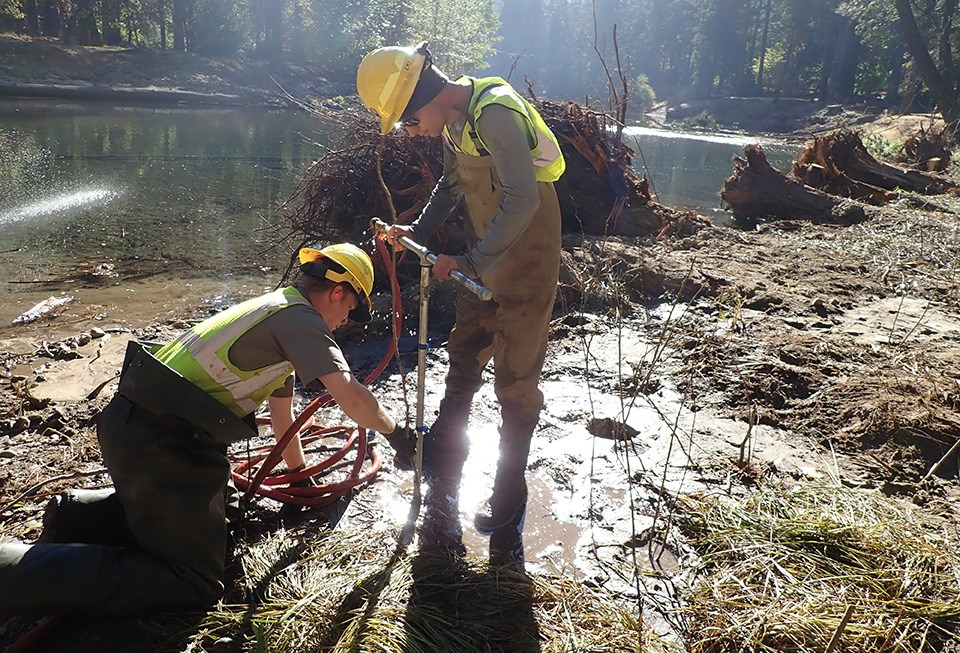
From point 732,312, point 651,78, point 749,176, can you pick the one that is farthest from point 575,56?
point 732,312

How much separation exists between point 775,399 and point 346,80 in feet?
149

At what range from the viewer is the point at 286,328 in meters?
2.63

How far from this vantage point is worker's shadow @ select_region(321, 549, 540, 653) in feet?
8.20

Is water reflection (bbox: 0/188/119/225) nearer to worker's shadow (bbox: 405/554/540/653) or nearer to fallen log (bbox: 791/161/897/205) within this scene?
worker's shadow (bbox: 405/554/540/653)

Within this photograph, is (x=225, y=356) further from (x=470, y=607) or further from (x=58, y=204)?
(x=58, y=204)

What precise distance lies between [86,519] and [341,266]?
1387 mm

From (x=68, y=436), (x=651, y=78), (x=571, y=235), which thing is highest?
(x=651, y=78)

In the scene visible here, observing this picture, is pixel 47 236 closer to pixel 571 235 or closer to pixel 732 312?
pixel 571 235

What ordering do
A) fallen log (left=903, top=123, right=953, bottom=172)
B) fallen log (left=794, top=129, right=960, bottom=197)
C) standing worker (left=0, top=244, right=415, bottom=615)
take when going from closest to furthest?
1. standing worker (left=0, top=244, right=415, bottom=615)
2. fallen log (left=794, top=129, right=960, bottom=197)
3. fallen log (left=903, top=123, right=953, bottom=172)

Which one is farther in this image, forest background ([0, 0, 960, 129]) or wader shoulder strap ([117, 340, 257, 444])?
forest background ([0, 0, 960, 129])

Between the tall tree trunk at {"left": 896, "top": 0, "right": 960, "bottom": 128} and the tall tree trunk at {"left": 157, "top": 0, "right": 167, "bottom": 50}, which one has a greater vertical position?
the tall tree trunk at {"left": 157, "top": 0, "right": 167, "bottom": 50}

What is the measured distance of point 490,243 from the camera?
9.66 ft

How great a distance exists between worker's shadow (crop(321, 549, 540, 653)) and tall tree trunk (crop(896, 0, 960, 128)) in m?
25.1

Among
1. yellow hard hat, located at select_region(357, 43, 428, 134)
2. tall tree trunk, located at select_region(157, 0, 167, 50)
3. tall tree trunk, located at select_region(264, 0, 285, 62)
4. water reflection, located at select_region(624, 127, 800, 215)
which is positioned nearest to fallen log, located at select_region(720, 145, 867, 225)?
water reflection, located at select_region(624, 127, 800, 215)
